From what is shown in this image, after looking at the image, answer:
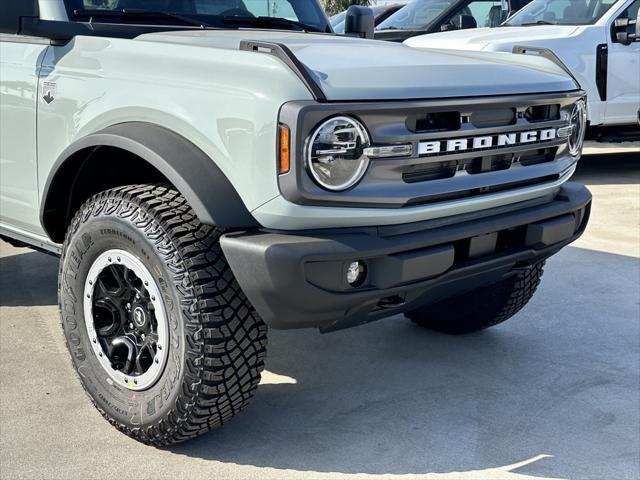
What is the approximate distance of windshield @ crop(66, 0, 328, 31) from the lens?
11.4ft

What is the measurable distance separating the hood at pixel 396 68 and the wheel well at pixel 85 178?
18.7 inches

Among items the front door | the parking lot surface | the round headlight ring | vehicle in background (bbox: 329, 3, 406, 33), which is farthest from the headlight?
vehicle in background (bbox: 329, 3, 406, 33)

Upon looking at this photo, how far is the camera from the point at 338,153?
2.54 metres

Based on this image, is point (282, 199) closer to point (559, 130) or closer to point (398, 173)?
point (398, 173)

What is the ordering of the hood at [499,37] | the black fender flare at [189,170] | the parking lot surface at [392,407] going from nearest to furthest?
the black fender flare at [189,170] → the parking lot surface at [392,407] → the hood at [499,37]

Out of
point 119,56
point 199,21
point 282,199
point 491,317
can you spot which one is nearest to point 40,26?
point 119,56

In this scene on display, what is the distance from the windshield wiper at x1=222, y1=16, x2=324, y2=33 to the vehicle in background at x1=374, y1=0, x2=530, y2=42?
518cm

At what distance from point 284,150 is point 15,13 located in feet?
4.30

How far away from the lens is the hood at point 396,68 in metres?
2.64

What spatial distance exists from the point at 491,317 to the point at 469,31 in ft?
17.1

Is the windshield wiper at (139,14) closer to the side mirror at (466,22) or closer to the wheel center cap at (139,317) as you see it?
the wheel center cap at (139,317)

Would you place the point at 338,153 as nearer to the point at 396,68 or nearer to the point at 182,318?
the point at 396,68

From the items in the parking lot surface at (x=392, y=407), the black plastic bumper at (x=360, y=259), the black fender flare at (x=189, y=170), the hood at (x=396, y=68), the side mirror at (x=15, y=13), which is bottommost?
the parking lot surface at (x=392, y=407)

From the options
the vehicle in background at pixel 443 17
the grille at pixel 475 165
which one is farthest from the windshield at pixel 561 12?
the grille at pixel 475 165
